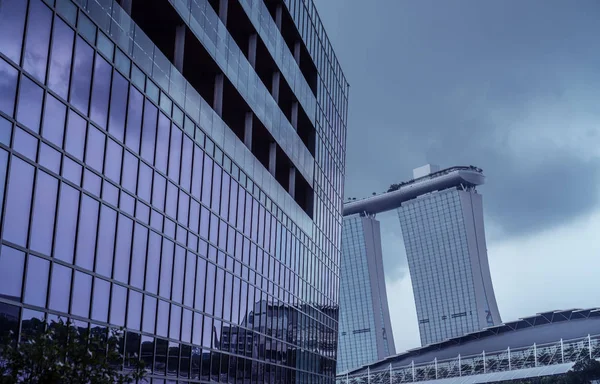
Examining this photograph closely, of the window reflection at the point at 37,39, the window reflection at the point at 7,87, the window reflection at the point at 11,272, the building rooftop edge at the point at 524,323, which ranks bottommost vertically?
the window reflection at the point at 11,272

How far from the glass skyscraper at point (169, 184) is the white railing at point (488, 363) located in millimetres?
65573

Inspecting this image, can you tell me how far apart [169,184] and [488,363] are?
106m

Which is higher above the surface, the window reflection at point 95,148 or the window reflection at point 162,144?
the window reflection at point 162,144

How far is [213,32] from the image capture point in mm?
43000

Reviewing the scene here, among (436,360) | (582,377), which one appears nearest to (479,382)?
(436,360)

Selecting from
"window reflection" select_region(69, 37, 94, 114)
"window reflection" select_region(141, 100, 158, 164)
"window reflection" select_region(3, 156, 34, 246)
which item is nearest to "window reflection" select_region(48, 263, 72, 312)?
"window reflection" select_region(3, 156, 34, 246)

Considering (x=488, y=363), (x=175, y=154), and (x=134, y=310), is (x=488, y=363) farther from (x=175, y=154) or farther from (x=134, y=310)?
(x=134, y=310)

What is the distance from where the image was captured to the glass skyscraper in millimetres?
24578

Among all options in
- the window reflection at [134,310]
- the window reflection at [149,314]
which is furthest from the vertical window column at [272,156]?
the window reflection at [134,310]

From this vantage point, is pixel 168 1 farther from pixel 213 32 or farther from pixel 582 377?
pixel 582 377

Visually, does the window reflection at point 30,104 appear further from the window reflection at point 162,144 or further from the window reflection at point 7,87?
the window reflection at point 162,144

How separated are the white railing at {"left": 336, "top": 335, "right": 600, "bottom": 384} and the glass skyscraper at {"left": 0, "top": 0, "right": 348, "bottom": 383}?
215 feet

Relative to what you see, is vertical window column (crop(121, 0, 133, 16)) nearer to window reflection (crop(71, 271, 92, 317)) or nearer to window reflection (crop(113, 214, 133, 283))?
window reflection (crop(113, 214, 133, 283))

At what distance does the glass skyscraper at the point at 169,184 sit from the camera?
80.6ft
